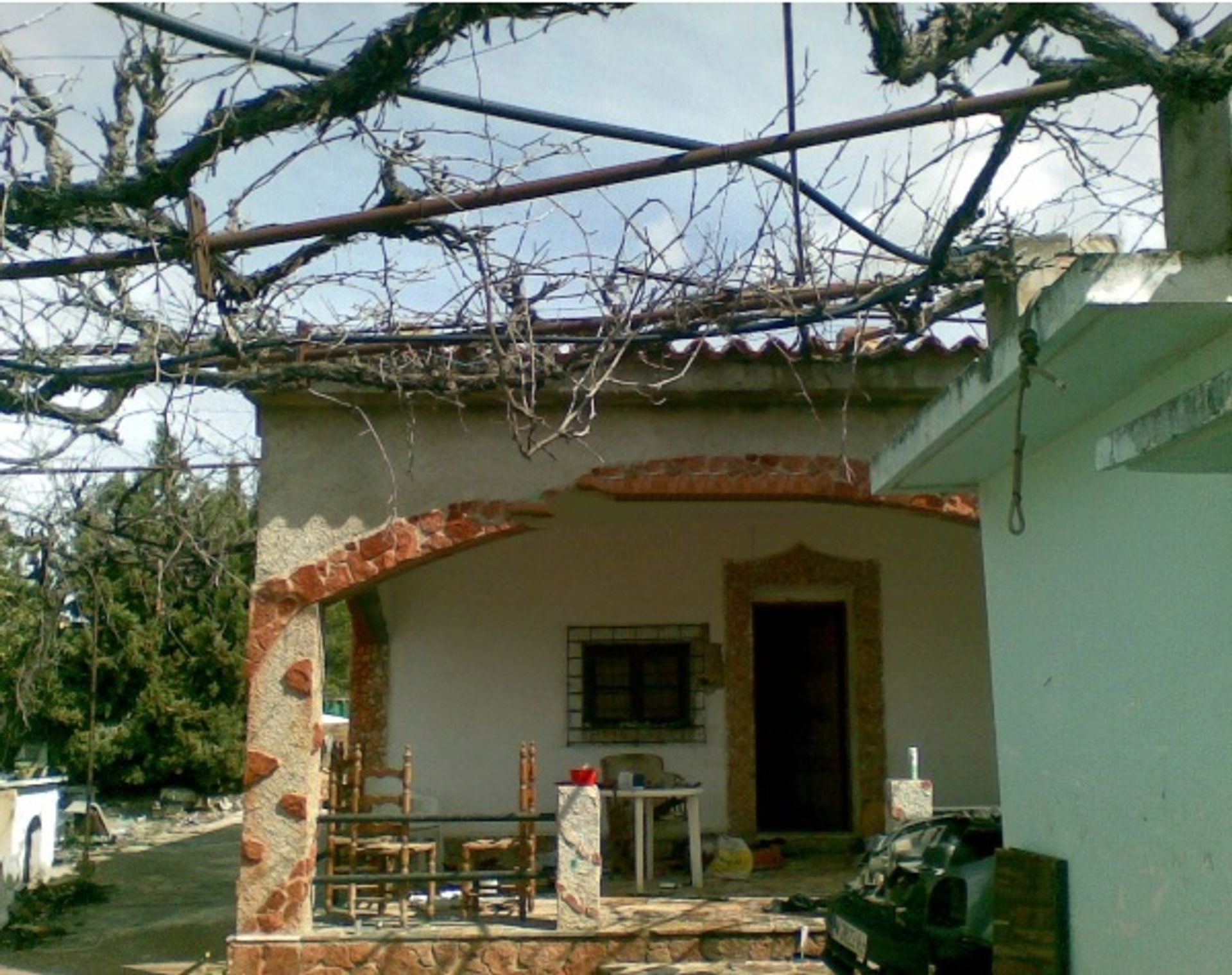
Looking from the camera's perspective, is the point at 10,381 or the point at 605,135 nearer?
the point at 605,135

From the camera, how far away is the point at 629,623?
10.5 metres

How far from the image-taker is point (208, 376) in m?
6.50

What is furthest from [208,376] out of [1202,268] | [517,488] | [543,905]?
[1202,268]

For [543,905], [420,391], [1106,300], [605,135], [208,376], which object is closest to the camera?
[1106,300]

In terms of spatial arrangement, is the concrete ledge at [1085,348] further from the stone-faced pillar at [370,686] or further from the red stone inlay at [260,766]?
the stone-faced pillar at [370,686]

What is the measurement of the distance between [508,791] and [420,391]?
4.13 m

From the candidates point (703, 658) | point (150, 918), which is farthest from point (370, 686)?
point (703, 658)

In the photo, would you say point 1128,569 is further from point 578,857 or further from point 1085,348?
point 578,857

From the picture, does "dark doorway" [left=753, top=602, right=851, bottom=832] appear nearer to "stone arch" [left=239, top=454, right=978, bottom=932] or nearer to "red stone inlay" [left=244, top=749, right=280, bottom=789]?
"stone arch" [left=239, top=454, right=978, bottom=932]

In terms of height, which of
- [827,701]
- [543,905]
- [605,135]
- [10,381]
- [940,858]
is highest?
[605,135]

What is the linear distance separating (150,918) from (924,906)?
7038 millimetres

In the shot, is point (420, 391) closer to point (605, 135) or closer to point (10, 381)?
point (10, 381)

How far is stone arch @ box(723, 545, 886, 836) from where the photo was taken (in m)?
10.2

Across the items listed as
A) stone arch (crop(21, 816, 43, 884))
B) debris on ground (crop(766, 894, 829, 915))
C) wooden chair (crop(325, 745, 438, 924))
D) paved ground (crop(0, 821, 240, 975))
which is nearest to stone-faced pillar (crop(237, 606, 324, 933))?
wooden chair (crop(325, 745, 438, 924))
